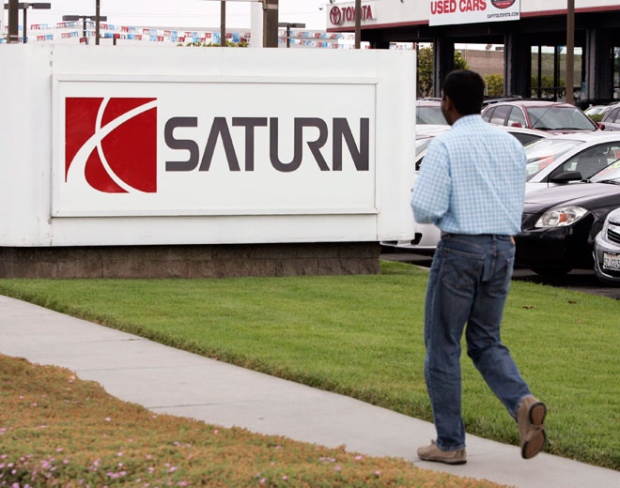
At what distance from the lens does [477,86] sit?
616cm

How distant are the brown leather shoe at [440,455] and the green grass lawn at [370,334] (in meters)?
0.58

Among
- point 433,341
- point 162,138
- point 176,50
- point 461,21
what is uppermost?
point 461,21

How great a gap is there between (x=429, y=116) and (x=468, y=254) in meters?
23.6

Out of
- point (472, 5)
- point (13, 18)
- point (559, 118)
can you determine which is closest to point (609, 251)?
point (13, 18)

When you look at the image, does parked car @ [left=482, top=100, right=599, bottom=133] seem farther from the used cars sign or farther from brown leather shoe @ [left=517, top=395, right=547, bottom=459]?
brown leather shoe @ [left=517, top=395, right=547, bottom=459]

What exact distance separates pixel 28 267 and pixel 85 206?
36.1 inches

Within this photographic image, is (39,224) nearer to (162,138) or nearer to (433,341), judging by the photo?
(162,138)

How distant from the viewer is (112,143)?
13766mm

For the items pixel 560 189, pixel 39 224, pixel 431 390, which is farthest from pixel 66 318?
pixel 560 189

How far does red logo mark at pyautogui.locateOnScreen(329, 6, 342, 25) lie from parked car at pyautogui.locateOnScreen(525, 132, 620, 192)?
163ft

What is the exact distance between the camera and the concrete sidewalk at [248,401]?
6238mm

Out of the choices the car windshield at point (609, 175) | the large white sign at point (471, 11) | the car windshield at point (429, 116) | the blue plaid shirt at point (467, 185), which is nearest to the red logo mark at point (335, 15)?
the large white sign at point (471, 11)

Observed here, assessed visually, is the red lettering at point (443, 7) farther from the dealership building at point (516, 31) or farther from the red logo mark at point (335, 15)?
the red logo mark at point (335, 15)

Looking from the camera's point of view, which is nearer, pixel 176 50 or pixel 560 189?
pixel 176 50
